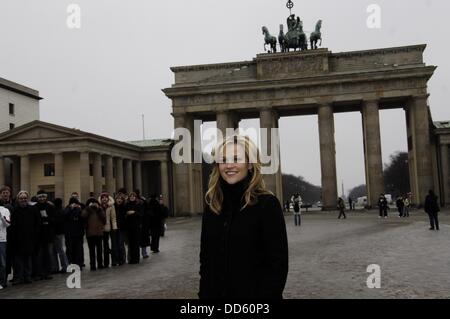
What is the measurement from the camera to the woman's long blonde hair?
4312 mm

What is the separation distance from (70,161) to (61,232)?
46.9m

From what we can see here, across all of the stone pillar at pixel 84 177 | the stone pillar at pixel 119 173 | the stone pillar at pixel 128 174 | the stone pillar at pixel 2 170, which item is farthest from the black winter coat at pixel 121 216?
the stone pillar at pixel 128 174

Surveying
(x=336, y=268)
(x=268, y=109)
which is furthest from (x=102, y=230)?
(x=268, y=109)

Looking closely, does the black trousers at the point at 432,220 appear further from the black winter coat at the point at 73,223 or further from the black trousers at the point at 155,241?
the black winter coat at the point at 73,223

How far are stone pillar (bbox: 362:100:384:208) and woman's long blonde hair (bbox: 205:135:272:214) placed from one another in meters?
55.3

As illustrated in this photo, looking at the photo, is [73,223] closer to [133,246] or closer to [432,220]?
[133,246]

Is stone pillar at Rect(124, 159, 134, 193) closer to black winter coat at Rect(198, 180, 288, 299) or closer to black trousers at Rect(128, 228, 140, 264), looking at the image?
black trousers at Rect(128, 228, 140, 264)

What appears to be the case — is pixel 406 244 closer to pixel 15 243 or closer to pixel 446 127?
pixel 15 243

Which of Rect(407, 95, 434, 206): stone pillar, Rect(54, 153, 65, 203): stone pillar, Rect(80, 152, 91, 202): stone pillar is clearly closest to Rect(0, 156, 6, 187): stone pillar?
Rect(54, 153, 65, 203): stone pillar

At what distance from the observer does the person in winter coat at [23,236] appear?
13.9 m

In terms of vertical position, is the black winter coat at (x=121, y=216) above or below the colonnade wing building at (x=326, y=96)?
below

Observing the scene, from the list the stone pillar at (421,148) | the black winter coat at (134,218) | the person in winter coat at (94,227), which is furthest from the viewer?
the stone pillar at (421,148)

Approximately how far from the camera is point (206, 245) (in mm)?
4430

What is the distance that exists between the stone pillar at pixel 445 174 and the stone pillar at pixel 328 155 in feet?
40.5
